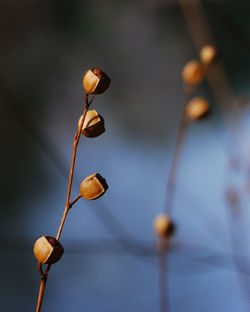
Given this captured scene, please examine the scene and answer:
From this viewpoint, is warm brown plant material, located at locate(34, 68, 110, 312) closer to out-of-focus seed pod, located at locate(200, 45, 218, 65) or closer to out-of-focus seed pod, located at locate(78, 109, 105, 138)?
out-of-focus seed pod, located at locate(78, 109, 105, 138)

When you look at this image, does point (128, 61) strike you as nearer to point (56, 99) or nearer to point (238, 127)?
point (56, 99)

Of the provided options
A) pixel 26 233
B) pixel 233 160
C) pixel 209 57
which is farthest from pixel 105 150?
pixel 209 57

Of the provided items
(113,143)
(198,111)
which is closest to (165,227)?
(198,111)

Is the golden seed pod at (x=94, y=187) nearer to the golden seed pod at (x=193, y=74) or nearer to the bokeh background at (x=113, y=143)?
the golden seed pod at (x=193, y=74)

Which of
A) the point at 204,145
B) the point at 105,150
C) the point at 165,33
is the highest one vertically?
the point at 165,33

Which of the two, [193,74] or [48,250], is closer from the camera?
[48,250]

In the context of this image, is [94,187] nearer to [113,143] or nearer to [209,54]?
[209,54]
